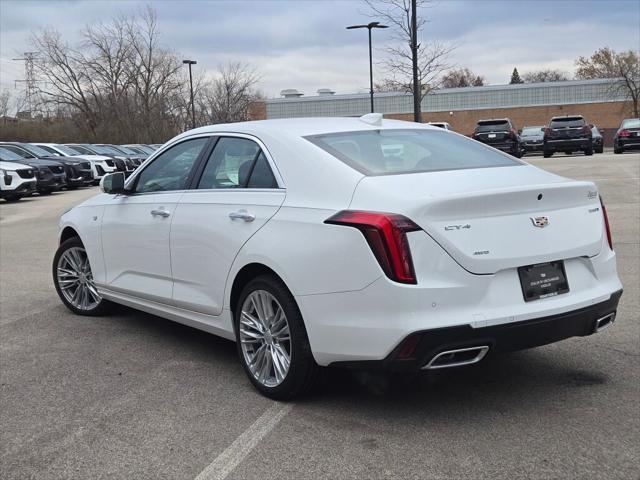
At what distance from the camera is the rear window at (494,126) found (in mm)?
29061

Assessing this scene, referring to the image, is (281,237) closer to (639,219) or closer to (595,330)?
(595,330)

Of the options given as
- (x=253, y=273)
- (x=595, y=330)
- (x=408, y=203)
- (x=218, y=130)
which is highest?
(x=218, y=130)

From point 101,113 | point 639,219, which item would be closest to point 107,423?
point 639,219

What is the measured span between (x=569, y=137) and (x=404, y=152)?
1091 inches

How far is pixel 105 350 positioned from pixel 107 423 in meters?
1.48

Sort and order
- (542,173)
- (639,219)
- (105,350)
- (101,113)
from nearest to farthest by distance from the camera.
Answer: (542,173)
(105,350)
(639,219)
(101,113)

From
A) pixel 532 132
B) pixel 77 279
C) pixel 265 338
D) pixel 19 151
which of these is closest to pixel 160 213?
pixel 265 338

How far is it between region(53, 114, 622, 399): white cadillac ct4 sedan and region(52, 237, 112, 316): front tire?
4.59 ft

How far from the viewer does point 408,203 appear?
134 inches

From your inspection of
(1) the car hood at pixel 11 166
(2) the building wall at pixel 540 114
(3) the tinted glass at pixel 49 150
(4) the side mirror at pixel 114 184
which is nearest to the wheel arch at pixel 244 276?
(4) the side mirror at pixel 114 184

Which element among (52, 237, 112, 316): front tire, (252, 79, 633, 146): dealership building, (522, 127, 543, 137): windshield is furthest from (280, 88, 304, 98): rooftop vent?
(52, 237, 112, 316): front tire

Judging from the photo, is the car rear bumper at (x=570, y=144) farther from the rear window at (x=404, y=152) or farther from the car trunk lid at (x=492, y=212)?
the car trunk lid at (x=492, y=212)

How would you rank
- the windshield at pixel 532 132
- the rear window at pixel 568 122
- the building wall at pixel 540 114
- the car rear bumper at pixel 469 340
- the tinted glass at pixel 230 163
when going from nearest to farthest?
the car rear bumper at pixel 469 340 → the tinted glass at pixel 230 163 → the rear window at pixel 568 122 → the windshield at pixel 532 132 → the building wall at pixel 540 114

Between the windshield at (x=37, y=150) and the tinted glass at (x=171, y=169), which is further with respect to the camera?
the windshield at (x=37, y=150)
